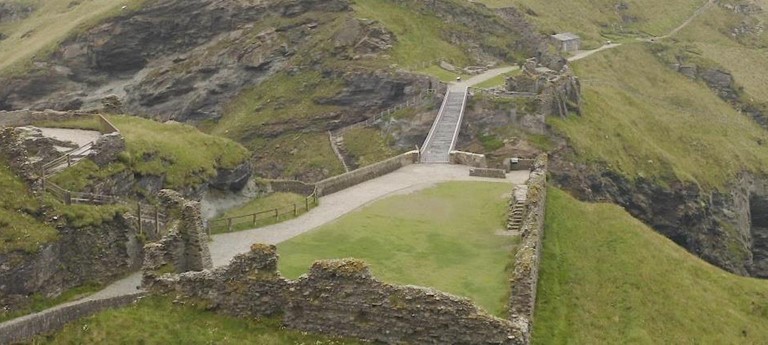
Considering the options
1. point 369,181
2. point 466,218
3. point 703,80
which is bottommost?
point 703,80

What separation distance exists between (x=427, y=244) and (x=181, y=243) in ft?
38.3

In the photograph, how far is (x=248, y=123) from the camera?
329 feet

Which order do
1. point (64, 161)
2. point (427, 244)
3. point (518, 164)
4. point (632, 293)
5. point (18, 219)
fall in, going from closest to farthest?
point (18, 219) < point (632, 293) < point (427, 244) < point (64, 161) < point (518, 164)

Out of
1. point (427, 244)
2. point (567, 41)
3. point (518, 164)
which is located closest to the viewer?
point (427, 244)

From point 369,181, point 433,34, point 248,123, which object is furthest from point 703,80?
point 369,181

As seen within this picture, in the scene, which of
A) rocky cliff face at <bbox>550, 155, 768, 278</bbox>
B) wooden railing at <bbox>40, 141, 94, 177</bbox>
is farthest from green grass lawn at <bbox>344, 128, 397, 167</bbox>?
wooden railing at <bbox>40, 141, 94, 177</bbox>

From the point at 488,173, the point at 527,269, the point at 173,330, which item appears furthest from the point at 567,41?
the point at 173,330

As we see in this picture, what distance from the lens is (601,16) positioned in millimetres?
152875

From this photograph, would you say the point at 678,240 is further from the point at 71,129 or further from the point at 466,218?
the point at 71,129

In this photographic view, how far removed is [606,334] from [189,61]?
94195 millimetres

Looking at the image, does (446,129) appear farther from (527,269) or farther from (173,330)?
(173,330)

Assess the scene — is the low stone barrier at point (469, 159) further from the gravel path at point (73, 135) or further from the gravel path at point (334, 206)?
the gravel path at point (73, 135)

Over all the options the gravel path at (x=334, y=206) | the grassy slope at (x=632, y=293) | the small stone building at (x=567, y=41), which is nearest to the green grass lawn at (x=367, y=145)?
the gravel path at (x=334, y=206)

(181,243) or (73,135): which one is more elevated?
(181,243)
